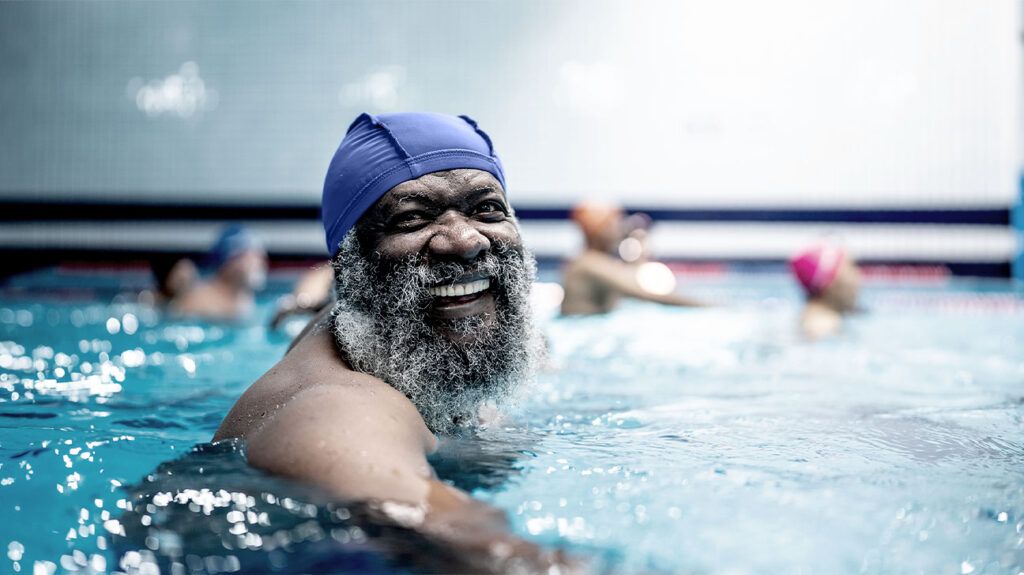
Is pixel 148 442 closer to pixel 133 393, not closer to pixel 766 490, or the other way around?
pixel 133 393

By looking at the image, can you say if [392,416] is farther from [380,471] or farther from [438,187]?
[438,187]

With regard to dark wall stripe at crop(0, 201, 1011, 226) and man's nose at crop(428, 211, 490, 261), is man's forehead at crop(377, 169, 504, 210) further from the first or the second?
dark wall stripe at crop(0, 201, 1011, 226)

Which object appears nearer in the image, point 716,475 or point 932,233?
point 716,475

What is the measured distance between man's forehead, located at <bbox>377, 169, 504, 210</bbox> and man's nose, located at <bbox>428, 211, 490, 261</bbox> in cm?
5

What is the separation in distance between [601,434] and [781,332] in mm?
3842

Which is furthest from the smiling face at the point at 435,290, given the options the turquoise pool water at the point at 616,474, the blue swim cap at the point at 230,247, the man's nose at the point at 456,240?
the blue swim cap at the point at 230,247

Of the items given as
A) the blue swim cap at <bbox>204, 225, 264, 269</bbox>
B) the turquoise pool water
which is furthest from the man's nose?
the blue swim cap at <bbox>204, 225, 264, 269</bbox>

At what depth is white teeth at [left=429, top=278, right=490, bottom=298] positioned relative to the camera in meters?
2.11

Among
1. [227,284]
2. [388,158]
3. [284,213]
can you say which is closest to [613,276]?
[227,284]

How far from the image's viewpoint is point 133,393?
347 centimetres

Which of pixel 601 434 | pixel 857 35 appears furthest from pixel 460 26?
pixel 601 434

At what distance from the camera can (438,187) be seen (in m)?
2.14

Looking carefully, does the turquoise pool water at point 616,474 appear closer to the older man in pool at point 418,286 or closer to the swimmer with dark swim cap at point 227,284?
the older man in pool at point 418,286

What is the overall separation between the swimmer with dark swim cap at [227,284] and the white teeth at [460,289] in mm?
5176
